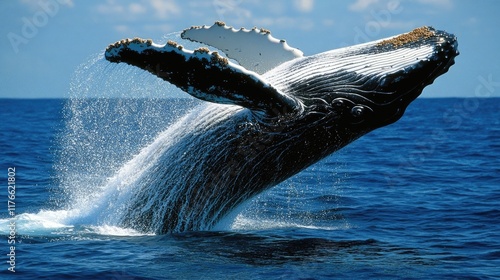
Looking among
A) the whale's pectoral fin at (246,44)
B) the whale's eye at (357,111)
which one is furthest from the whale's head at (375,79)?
the whale's pectoral fin at (246,44)

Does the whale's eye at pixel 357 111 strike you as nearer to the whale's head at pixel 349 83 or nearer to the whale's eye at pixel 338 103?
the whale's head at pixel 349 83

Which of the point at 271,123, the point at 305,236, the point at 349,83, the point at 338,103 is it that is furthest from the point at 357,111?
the point at 305,236

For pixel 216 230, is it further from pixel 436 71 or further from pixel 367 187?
pixel 367 187

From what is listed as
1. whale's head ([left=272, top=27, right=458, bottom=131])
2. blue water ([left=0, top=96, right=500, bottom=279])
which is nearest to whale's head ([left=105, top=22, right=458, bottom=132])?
whale's head ([left=272, top=27, right=458, bottom=131])

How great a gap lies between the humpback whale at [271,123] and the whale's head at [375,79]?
13 mm

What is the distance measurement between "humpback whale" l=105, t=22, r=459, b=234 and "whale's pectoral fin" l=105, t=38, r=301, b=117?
0.02m

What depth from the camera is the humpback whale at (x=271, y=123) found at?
8953mm

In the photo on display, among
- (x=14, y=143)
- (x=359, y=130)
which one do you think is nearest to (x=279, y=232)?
(x=359, y=130)

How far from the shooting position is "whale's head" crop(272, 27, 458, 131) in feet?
29.5

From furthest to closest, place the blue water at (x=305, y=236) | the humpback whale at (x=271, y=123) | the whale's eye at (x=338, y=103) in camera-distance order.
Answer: the whale's eye at (x=338, y=103), the humpback whale at (x=271, y=123), the blue water at (x=305, y=236)

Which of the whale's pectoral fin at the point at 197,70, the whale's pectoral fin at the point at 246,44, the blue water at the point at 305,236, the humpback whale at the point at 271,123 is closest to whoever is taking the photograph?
the whale's pectoral fin at the point at 197,70

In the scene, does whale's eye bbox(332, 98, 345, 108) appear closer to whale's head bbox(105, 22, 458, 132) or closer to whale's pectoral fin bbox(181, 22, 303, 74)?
whale's head bbox(105, 22, 458, 132)

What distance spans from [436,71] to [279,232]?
3406 millimetres

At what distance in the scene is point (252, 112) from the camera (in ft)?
29.6
